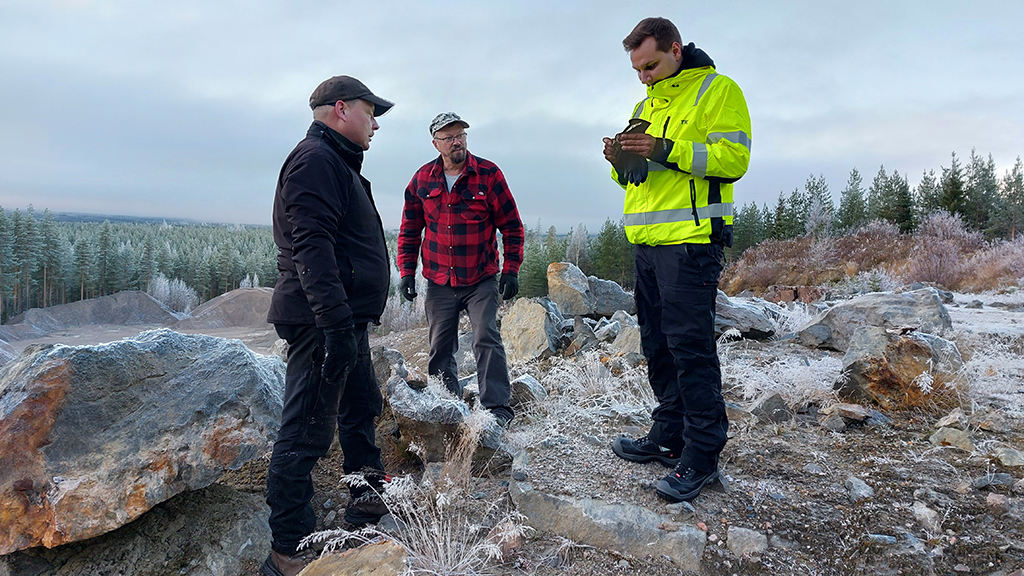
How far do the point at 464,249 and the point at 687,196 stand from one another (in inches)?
79.1

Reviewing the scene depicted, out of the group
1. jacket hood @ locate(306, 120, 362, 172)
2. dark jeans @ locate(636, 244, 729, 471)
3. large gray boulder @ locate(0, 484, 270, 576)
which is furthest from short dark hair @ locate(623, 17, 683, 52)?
large gray boulder @ locate(0, 484, 270, 576)

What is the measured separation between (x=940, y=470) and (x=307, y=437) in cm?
330

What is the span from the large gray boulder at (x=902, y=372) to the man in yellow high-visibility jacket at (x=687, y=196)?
6.51 ft

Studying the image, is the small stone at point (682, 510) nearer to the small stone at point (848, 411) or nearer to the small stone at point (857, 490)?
the small stone at point (857, 490)

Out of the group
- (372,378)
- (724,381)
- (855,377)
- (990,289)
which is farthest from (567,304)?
(990,289)

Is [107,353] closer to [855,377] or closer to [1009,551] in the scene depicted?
[1009,551]

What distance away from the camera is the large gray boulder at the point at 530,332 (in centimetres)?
626

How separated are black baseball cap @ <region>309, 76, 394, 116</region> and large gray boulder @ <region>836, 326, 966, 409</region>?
3.86m

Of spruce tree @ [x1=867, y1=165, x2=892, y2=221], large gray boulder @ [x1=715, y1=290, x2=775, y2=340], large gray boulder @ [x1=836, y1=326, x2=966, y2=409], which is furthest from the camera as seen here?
spruce tree @ [x1=867, y1=165, x2=892, y2=221]

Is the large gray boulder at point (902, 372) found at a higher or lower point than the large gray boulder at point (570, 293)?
lower

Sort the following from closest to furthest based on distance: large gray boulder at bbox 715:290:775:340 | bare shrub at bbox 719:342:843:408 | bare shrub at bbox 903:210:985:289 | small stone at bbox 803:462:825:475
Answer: small stone at bbox 803:462:825:475
bare shrub at bbox 719:342:843:408
large gray boulder at bbox 715:290:775:340
bare shrub at bbox 903:210:985:289

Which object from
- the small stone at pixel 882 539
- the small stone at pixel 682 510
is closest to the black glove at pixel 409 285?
the small stone at pixel 682 510

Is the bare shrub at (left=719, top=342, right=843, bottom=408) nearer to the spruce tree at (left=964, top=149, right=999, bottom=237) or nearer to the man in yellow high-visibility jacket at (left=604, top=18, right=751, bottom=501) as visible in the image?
the man in yellow high-visibility jacket at (left=604, top=18, right=751, bottom=501)

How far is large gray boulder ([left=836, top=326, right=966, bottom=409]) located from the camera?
12.0ft
